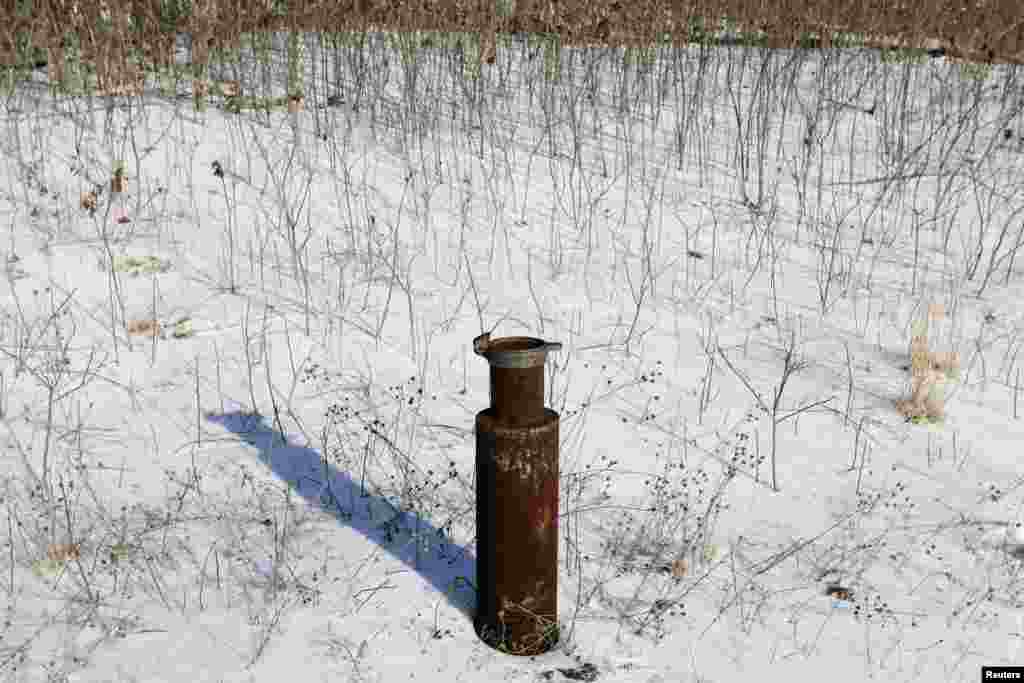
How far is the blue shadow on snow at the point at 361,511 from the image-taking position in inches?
104

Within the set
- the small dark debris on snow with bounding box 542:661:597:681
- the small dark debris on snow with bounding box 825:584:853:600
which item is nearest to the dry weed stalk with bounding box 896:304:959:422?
the small dark debris on snow with bounding box 825:584:853:600

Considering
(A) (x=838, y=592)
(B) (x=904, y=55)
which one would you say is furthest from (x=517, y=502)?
(B) (x=904, y=55)

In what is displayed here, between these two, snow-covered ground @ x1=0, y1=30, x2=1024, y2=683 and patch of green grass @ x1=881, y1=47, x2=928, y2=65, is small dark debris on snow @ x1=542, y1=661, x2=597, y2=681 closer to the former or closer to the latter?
snow-covered ground @ x1=0, y1=30, x2=1024, y2=683

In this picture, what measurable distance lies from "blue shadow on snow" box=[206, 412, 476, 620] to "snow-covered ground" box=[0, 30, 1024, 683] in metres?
0.01

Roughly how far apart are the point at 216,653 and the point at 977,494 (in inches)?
90.7

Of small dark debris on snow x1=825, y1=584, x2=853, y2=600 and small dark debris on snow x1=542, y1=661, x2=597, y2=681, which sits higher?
small dark debris on snow x1=825, y1=584, x2=853, y2=600

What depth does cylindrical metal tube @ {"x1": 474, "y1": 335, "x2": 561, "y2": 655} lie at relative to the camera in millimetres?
2165

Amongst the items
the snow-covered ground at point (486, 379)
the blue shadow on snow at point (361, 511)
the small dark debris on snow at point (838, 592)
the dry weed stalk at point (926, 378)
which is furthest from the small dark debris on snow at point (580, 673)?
the dry weed stalk at point (926, 378)

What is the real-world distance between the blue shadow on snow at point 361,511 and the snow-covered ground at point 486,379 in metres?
0.01

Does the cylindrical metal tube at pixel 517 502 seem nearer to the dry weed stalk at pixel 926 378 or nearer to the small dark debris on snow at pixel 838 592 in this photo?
the small dark debris on snow at pixel 838 592

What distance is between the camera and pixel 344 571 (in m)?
2.62

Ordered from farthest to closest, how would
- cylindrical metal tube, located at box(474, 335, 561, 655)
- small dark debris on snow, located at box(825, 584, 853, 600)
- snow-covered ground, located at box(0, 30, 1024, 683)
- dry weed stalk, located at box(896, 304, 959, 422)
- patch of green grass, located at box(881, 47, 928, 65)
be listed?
patch of green grass, located at box(881, 47, 928, 65) < dry weed stalk, located at box(896, 304, 959, 422) < small dark debris on snow, located at box(825, 584, 853, 600) < snow-covered ground, located at box(0, 30, 1024, 683) < cylindrical metal tube, located at box(474, 335, 561, 655)

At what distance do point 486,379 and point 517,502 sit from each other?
1538 millimetres

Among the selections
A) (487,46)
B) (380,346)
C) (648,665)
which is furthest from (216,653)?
(487,46)
